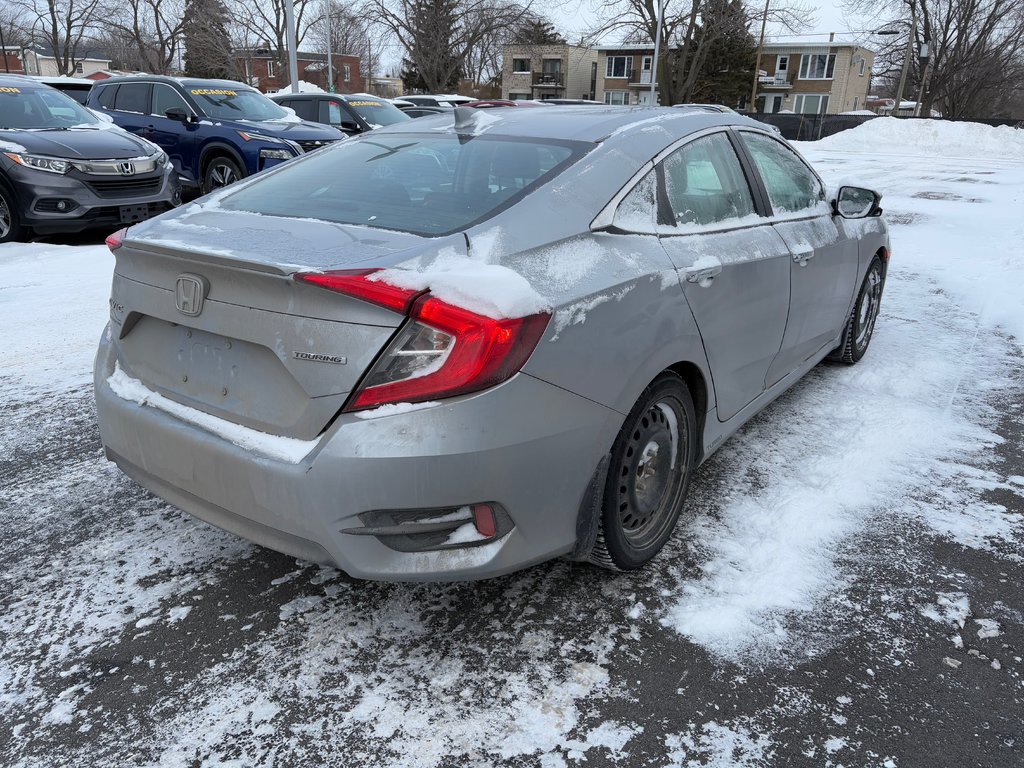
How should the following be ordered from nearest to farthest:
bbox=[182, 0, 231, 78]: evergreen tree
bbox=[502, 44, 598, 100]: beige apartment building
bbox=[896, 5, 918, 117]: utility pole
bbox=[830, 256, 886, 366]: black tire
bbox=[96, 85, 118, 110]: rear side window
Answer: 1. bbox=[830, 256, 886, 366]: black tire
2. bbox=[96, 85, 118, 110]: rear side window
3. bbox=[896, 5, 918, 117]: utility pole
4. bbox=[182, 0, 231, 78]: evergreen tree
5. bbox=[502, 44, 598, 100]: beige apartment building

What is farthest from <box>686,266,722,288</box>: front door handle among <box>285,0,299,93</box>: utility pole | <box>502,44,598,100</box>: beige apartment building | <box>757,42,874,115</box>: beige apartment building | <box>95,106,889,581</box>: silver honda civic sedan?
<box>502,44,598,100</box>: beige apartment building

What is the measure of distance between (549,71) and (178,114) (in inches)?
2685

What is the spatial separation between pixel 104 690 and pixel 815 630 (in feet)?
6.93

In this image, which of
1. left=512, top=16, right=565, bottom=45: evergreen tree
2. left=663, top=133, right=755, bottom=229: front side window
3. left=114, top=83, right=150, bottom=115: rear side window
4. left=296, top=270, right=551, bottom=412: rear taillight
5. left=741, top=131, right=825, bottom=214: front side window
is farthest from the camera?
left=512, top=16, right=565, bottom=45: evergreen tree

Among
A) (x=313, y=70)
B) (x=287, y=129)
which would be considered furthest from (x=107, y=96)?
(x=313, y=70)

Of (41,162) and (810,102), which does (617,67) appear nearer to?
(810,102)

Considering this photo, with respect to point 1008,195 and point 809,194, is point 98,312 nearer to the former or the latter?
point 809,194

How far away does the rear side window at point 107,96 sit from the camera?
1203 cm

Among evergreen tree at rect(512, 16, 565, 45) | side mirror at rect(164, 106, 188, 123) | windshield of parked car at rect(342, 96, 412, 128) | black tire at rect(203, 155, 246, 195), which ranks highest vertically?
evergreen tree at rect(512, 16, 565, 45)

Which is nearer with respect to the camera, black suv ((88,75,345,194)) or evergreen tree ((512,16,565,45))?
black suv ((88,75,345,194))

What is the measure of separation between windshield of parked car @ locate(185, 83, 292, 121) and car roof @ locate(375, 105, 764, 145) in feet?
29.0

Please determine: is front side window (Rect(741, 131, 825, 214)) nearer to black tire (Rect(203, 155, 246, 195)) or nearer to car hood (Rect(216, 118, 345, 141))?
car hood (Rect(216, 118, 345, 141))

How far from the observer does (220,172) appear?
10.9m

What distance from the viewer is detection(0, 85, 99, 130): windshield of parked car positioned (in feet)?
28.1
